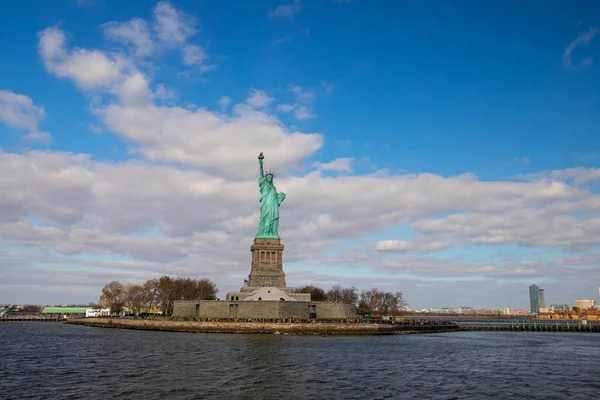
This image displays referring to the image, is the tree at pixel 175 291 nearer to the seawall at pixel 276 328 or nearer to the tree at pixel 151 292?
the tree at pixel 151 292

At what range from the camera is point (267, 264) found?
3558 inches

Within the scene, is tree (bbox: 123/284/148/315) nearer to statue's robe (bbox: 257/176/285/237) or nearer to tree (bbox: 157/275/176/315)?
tree (bbox: 157/275/176/315)

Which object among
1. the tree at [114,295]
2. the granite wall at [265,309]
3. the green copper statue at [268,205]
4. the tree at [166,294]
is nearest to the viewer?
the granite wall at [265,309]

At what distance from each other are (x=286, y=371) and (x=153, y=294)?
86.0 meters

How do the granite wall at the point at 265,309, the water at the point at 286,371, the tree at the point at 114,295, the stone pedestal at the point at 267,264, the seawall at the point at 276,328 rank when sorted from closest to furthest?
the water at the point at 286,371 → the seawall at the point at 276,328 → the granite wall at the point at 265,309 → the stone pedestal at the point at 267,264 → the tree at the point at 114,295

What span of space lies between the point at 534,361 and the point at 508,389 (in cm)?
1810

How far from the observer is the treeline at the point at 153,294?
373 ft

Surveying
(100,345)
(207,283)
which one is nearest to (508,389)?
(100,345)

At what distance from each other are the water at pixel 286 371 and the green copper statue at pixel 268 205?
122ft

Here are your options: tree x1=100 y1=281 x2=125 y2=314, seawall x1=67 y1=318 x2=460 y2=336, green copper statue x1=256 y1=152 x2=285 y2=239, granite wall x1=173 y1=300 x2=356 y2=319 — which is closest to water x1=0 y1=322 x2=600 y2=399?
seawall x1=67 y1=318 x2=460 y2=336

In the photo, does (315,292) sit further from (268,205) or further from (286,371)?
(286,371)

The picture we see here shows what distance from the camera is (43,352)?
164 ft

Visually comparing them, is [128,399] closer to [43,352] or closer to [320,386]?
[320,386]

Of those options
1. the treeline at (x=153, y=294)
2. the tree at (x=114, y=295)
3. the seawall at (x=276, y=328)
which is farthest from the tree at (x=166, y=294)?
the seawall at (x=276, y=328)
